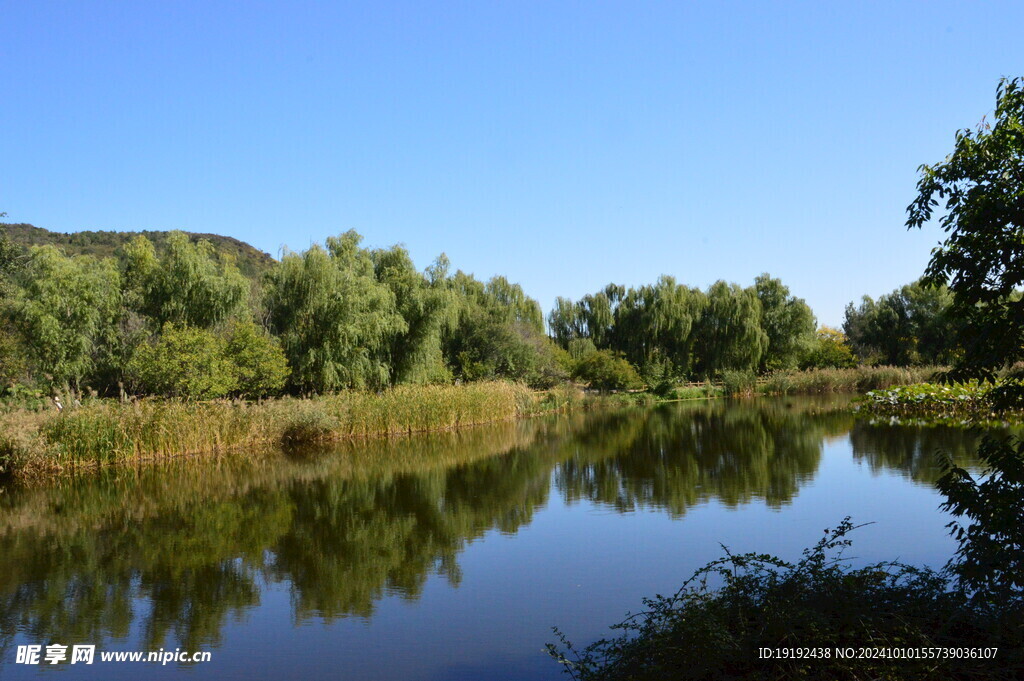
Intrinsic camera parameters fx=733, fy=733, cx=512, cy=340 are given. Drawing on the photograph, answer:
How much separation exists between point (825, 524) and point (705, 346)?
3733 centimetres

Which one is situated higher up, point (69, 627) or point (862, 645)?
point (862, 645)

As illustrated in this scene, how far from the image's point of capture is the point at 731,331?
44719mm

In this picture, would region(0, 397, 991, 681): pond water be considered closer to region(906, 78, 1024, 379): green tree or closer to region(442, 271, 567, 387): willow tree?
region(906, 78, 1024, 379): green tree

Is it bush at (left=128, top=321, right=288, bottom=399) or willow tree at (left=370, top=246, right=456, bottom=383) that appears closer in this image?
bush at (left=128, top=321, right=288, bottom=399)

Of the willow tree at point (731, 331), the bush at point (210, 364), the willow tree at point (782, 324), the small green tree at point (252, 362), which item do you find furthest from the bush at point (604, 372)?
the small green tree at point (252, 362)

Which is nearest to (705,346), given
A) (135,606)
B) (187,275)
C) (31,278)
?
(187,275)

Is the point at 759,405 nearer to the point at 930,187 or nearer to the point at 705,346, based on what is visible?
the point at 705,346

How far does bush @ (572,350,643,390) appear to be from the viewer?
4069 cm

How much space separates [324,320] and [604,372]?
19.2m

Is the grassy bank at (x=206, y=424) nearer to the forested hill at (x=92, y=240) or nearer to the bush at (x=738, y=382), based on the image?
→ the bush at (x=738, y=382)

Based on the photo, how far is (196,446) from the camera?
18625 millimetres

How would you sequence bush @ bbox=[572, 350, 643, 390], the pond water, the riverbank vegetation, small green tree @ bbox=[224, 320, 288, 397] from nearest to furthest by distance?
the pond water → the riverbank vegetation → small green tree @ bbox=[224, 320, 288, 397] → bush @ bbox=[572, 350, 643, 390]

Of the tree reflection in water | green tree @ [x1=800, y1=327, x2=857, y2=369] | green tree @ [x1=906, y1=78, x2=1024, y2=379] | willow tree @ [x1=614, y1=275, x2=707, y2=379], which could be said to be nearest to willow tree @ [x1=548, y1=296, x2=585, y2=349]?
willow tree @ [x1=614, y1=275, x2=707, y2=379]

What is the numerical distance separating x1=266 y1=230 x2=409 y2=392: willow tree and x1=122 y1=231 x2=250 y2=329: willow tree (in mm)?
1540
